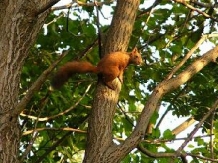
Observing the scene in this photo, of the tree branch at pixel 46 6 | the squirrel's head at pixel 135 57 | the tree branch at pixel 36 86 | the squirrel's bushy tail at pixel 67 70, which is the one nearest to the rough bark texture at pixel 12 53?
the tree branch at pixel 46 6

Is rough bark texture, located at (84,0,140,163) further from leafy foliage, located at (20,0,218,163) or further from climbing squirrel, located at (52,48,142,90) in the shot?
leafy foliage, located at (20,0,218,163)

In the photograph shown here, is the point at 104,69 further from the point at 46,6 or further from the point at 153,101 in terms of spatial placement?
the point at 46,6

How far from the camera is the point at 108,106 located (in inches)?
115

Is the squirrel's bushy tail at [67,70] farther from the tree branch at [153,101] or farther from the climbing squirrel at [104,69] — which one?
the tree branch at [153,101]

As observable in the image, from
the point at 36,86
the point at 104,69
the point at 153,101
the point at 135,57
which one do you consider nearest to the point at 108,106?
the point at 153,101

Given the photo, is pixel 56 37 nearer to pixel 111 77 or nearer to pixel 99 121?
pixel 111 77

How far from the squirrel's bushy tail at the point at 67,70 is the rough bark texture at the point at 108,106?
257mm

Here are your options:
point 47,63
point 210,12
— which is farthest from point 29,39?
point 210,12

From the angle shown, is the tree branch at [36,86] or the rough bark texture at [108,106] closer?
the tree branch at [36,86]

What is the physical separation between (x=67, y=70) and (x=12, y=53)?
0.51 meters

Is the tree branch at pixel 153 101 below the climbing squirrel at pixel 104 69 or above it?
below

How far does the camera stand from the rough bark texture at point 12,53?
272 centimetres

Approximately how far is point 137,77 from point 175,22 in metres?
0.69

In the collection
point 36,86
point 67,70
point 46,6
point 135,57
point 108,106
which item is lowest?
point 108,106
